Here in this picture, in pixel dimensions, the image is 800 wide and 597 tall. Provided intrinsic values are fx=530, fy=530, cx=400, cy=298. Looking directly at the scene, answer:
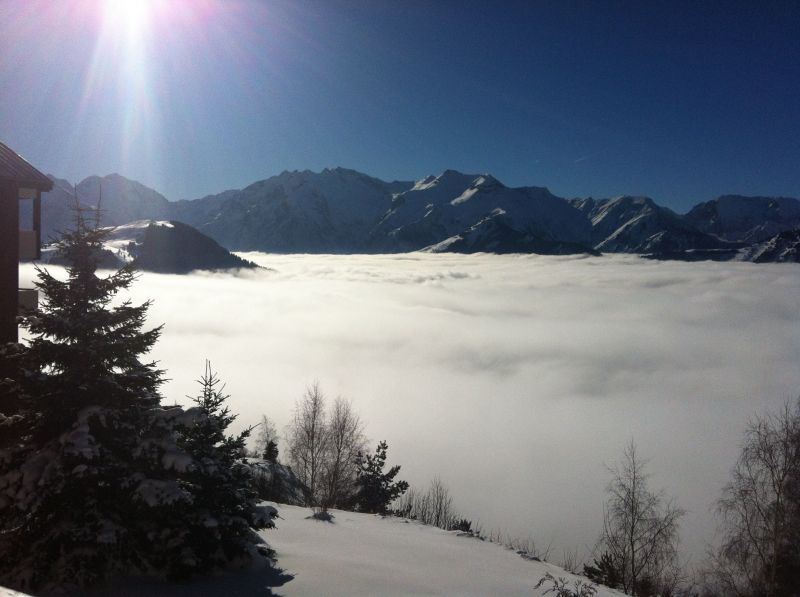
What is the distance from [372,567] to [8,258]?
13.2 m

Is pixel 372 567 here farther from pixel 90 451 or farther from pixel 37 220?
pixel 37 220

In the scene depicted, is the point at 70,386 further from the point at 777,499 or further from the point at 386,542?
the point at 777,499

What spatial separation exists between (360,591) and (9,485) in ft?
25.5

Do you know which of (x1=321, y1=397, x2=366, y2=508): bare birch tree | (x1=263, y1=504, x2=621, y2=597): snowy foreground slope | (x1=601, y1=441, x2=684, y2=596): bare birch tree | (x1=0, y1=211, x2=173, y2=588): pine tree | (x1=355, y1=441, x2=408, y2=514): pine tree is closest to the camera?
(x1=0, y1=211, x2=173, y2=588): pine tree

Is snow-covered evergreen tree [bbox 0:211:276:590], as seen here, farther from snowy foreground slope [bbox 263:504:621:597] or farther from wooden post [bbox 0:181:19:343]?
wooden post [bbox 0:181:19:343]

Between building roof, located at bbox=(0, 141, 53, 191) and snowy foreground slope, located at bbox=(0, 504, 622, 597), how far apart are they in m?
10.8

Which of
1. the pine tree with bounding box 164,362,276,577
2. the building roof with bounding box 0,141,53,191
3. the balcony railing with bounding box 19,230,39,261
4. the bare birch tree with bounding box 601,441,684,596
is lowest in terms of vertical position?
the bare birch tree with bounding box 601,441,684,596

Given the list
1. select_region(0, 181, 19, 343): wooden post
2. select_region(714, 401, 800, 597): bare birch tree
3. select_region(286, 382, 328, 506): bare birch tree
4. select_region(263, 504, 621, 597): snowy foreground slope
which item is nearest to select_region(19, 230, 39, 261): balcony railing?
select_region(0, 181, 19, 343): wooden post

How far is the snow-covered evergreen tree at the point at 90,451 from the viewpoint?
33.2ft

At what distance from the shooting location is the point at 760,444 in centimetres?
Result: 3025

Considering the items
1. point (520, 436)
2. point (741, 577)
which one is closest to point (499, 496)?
point (520, 436)

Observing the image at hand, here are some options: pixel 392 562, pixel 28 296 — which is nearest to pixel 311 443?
pixel 392 562

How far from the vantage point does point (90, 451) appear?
10062 millimetres

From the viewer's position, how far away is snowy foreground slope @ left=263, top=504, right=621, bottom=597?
13.2m
